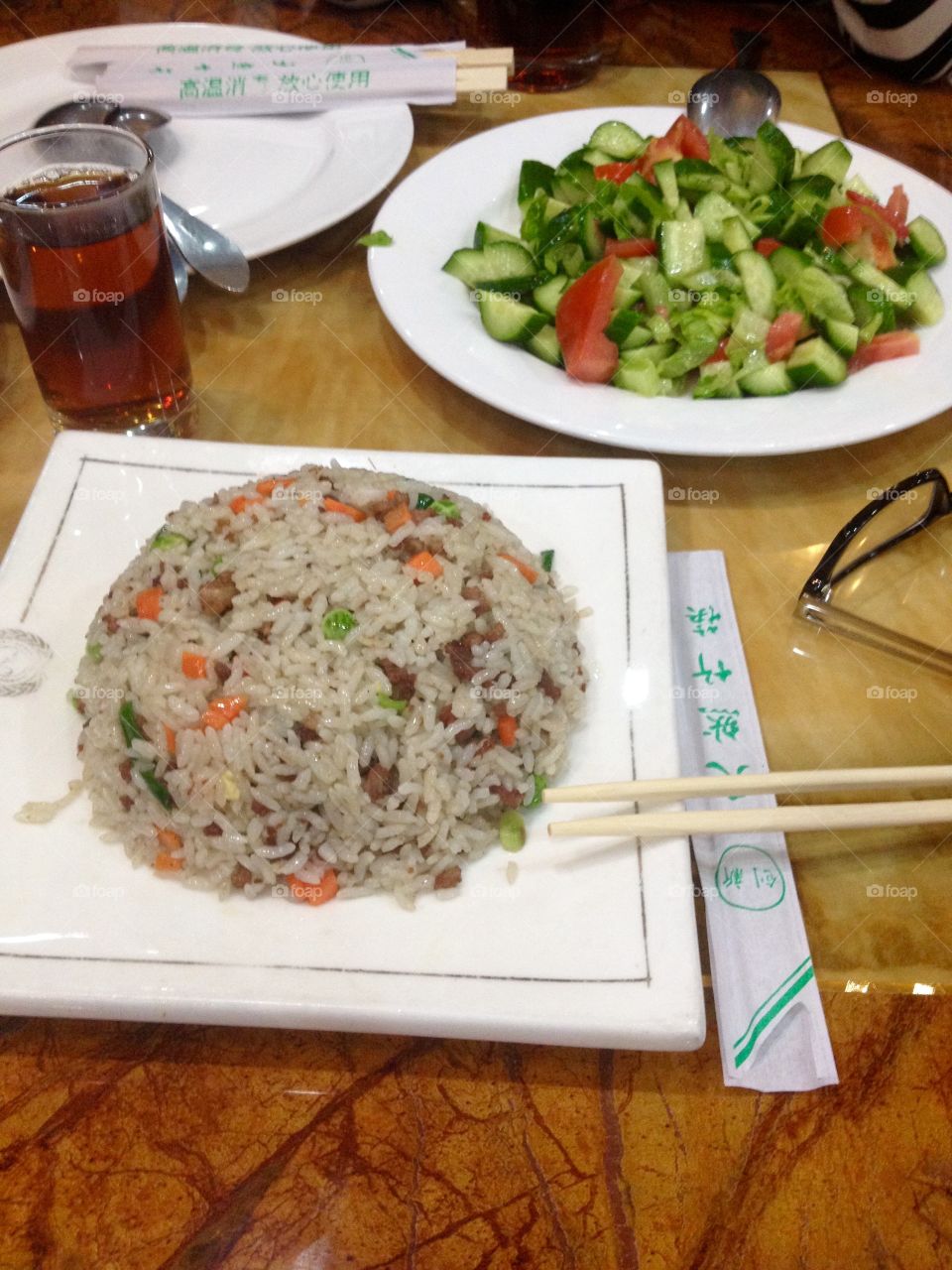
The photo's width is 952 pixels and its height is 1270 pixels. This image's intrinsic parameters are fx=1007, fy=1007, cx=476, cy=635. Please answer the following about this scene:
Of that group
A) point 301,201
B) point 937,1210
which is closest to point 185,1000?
point 937,1210

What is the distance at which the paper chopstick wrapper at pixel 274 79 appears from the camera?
11.7 ft

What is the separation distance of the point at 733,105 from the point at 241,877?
3547 mm

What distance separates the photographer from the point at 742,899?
183cm

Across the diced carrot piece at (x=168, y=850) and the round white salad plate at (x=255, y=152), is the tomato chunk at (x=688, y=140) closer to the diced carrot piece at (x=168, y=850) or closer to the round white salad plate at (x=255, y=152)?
the round white salad plate at (x=255, y=152)

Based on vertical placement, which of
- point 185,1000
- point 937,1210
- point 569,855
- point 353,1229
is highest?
point 185,1000

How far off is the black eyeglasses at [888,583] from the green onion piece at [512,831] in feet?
3.15

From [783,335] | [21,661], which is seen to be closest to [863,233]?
[783,335]

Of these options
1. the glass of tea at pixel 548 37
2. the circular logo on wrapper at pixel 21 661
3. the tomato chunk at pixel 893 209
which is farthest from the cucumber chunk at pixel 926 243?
the circular logo on wrapper at pixel 21 661

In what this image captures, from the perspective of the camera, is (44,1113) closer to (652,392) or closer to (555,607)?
(555,607)

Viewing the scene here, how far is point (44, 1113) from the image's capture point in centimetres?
160

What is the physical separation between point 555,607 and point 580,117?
2435 millimetres

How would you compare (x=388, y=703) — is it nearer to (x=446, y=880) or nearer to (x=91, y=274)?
(x=446, y=880)

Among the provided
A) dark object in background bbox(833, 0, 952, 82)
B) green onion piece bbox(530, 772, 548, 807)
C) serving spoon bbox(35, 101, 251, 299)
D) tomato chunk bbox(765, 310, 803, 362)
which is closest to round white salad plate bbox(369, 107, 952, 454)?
tomato chunk bbox(765, 310, 803, 362)

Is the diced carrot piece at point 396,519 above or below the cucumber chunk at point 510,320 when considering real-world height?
above
